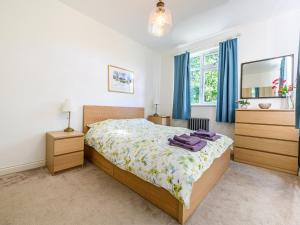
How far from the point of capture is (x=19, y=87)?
6.87 ft

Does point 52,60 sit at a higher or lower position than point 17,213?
higher

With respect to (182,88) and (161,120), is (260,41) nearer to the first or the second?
(182,88)

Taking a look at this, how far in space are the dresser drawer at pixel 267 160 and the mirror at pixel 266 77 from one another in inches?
44.8

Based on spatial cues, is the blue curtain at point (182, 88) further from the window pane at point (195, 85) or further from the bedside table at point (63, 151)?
the bedside table at point (63, 151)

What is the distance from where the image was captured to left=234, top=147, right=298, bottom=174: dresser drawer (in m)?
2.23

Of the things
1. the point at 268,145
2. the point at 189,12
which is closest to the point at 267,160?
the point at 268,145

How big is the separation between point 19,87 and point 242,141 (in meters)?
3.86

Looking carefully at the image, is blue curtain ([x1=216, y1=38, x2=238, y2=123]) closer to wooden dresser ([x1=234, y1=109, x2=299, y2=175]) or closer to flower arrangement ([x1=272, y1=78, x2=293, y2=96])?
wooden dresser ([x1=234, y1=109, x2=299, y2=175])

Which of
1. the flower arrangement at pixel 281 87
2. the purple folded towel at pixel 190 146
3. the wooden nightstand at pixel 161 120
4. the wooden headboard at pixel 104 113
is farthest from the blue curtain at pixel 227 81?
the wooden headboard at pixel 104 113

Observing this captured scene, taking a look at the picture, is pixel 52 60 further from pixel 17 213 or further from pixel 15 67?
pixel 17 213

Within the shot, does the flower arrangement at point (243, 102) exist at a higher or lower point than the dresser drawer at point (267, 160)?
higher

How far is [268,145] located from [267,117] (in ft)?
1.58

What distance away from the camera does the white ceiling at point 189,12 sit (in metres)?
2.38

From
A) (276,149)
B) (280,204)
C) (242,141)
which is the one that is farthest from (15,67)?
(276,149)
